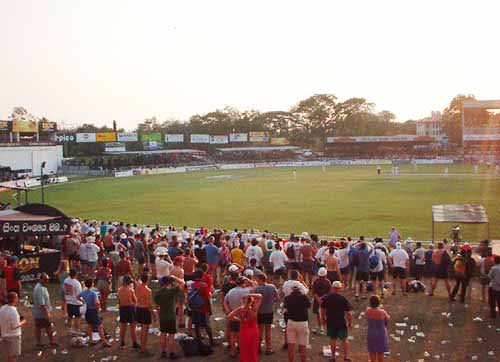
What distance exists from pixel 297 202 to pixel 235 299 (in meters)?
27.5

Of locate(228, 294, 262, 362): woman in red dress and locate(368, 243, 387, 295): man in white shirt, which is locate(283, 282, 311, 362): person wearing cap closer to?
locate(228, 294, 262, 362): woman in red dress

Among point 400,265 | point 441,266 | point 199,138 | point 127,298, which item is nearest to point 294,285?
point 127,298

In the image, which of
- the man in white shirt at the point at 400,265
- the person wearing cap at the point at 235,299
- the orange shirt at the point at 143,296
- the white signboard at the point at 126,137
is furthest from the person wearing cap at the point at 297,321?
the white signboard at the point at 126,137

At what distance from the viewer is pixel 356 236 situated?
23.8m

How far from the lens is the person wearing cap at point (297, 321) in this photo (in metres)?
9.19

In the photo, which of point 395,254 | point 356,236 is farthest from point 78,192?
point 395,254

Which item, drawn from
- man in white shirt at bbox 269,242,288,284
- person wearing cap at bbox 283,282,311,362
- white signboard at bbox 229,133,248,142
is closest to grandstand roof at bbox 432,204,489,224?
man in white shirt at bbox 269,242,288,284

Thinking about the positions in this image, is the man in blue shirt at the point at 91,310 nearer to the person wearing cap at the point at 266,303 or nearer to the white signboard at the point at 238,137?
the person wearing cap at the point at 266,303

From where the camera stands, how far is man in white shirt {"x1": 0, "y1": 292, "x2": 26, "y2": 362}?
931cm

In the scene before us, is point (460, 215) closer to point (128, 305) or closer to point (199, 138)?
point (128, 305)

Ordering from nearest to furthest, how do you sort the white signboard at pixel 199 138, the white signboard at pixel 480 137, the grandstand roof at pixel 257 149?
the white signboard at pixel 480 137 < the white signboard at pixel 199 138 < the grandstand roof at pixel 257 149

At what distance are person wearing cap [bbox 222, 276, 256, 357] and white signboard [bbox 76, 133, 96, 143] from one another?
8358cm

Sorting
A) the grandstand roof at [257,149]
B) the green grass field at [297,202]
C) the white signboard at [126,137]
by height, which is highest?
the white signboard at [126,137]

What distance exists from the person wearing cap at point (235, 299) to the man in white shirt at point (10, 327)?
351cm
